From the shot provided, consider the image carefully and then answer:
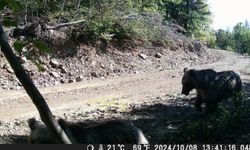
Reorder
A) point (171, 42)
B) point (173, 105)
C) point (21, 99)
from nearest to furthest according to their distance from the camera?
point (173, 105) < point (21, 99) < point (171, 42)

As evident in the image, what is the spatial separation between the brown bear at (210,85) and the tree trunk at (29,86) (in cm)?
788

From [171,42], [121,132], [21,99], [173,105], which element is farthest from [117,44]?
[121,132]

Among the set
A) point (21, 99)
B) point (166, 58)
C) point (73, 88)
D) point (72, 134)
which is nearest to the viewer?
point (72, 134)

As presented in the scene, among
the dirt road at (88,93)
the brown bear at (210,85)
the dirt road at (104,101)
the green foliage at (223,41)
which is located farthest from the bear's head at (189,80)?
the green foliage at (223,41)

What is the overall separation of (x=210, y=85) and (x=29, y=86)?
26.7 feet

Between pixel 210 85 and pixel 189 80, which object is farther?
pixel 189 80

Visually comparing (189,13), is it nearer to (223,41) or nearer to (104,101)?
(104,101)

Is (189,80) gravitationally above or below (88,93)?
above

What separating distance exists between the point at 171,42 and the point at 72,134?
69.9 feet

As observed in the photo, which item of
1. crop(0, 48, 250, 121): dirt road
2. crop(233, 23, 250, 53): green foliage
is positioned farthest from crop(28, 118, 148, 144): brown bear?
crop(233, 23, 250, 53): green foliage

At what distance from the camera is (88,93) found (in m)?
14.2

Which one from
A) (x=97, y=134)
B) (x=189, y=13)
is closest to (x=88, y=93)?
(x=97, y=134)

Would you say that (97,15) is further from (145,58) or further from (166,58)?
(166,58)

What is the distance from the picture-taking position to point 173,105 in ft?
36.6
